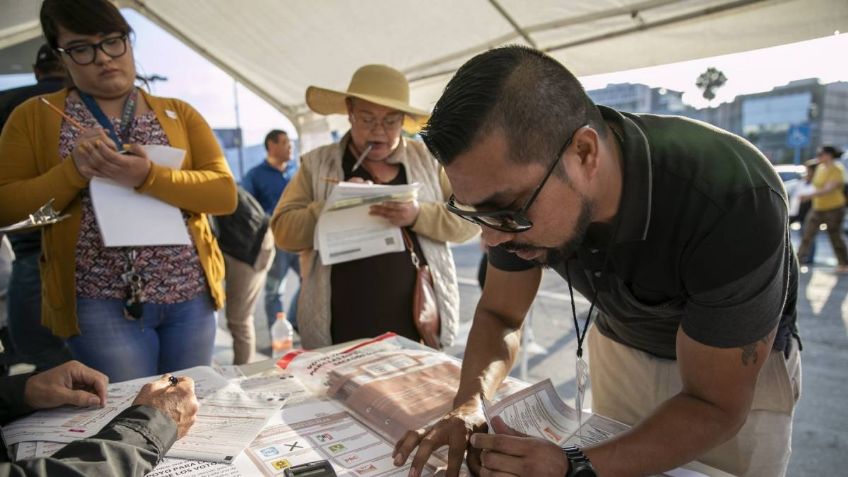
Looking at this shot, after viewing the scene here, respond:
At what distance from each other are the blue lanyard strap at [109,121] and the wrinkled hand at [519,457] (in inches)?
56.8

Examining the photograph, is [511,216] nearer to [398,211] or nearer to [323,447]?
[323,447]

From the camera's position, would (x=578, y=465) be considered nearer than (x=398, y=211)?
Yes

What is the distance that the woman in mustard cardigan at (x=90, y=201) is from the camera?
157 cm

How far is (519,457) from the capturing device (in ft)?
2.95

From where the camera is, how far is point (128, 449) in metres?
0.88

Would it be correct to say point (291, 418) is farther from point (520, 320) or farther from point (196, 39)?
point (196, 39)

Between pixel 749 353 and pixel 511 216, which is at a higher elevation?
pixel 511 216

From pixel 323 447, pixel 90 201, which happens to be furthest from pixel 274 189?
pixel 323 447

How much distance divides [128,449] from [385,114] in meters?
1.47

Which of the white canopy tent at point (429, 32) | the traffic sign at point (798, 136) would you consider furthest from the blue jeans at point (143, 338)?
the traffic sign at point (798, 136)

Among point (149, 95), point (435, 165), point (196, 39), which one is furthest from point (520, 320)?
point (196, 39)

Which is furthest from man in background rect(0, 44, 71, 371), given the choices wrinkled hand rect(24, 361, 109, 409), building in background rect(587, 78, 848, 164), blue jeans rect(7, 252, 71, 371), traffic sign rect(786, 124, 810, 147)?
building in background rect(587, 78, 848, 164)

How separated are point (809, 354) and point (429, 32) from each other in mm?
3723

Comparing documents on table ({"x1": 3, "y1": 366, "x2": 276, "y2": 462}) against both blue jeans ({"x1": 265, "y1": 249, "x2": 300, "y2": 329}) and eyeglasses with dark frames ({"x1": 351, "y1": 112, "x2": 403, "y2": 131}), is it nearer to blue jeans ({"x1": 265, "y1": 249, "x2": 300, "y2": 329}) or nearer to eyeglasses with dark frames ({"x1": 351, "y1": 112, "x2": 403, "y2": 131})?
eyeglasses with dark frames ({"x1": 351, "y1": 112, "x2": 403, "y2": 131})
